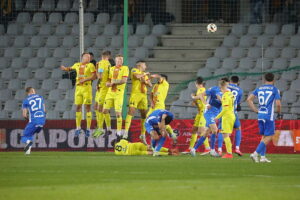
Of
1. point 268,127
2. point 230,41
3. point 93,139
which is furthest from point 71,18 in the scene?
point 268,127

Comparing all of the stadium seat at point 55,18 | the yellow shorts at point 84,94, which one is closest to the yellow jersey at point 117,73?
the yellow shorts at point 84,94

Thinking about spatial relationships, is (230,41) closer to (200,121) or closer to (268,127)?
(200,121)

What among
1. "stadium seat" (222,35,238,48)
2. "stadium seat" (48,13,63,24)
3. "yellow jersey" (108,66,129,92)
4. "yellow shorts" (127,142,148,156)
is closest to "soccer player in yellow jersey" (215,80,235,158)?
"yellow shorts" (127,142,148,156)

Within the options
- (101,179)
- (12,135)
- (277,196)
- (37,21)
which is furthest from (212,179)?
(37,21)

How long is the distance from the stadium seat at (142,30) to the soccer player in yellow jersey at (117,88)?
8.20 metres

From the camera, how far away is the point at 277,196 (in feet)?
36.0

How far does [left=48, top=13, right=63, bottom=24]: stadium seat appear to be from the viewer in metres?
32.7

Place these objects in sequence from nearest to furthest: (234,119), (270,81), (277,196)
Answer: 1. (277,196)
2. (270,81)
3. (234,119)

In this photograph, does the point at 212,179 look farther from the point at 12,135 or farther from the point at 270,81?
the point at 12,135

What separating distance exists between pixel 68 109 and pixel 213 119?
7792 millimetres

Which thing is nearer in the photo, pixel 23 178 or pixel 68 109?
pixel 23 178

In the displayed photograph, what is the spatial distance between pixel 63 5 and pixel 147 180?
20854mm

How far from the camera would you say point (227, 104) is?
69.8 feet

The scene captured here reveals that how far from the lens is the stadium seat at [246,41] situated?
29797mm
